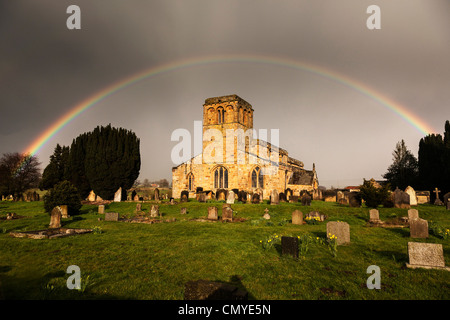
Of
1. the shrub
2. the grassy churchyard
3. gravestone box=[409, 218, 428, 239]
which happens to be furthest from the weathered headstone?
the shrub

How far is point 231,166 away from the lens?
1172 inches

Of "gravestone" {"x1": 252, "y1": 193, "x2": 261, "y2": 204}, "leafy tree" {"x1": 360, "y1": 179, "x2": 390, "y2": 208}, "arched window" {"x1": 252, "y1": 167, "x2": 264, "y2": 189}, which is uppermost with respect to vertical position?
"arched window" {"x1": 252, "y1": 167, "x2": 264, "y2": 189}

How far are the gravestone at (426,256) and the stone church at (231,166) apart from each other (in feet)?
71.4

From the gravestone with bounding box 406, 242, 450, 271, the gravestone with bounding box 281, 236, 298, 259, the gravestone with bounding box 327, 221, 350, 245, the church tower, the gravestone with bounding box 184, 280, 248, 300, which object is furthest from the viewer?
the church tower

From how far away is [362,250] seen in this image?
300 inches

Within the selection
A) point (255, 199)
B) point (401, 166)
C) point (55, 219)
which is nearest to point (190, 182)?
point (255, 199)

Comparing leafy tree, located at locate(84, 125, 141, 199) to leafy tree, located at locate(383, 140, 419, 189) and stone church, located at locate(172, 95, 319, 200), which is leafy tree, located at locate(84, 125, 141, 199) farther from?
leafy tree, located at locate(383, 140, 419, 189)

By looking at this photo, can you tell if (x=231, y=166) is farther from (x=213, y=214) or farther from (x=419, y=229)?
(x=419, y=229)

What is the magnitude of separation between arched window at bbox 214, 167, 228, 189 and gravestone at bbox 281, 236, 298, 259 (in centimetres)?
2320

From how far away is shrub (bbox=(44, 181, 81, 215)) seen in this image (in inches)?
634

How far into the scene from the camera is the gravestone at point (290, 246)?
686 centimetres

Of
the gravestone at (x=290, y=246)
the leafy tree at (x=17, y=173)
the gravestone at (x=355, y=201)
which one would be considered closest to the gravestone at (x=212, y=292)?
the gravestone at (x=290, y=246)
